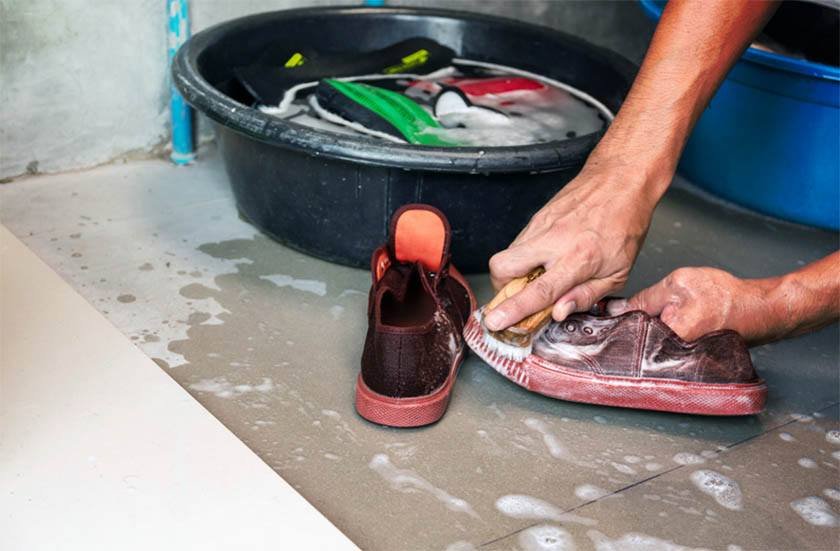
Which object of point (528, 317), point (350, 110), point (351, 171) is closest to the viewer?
point (528, 317)

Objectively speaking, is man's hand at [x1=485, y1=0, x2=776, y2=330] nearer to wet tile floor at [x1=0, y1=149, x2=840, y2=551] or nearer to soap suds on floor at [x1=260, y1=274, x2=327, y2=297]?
wet tile floor at [x1=0, y1=149, x2=840, y2=551]

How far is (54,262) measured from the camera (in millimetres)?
1739

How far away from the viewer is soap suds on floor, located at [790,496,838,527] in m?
1.31

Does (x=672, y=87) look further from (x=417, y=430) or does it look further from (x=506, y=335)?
(x=417, y=430)

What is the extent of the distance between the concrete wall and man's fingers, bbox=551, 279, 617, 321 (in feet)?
3.67

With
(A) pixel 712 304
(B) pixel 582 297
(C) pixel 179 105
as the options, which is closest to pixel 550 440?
(B) pixel 582 297

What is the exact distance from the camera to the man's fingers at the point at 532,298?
4.50 ft

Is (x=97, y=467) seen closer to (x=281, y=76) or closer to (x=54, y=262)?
(x=54, y=262)

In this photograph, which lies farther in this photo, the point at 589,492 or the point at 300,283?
the point at 300,283

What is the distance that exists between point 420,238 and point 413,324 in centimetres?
14

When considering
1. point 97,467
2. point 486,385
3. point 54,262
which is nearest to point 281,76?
point 54,262

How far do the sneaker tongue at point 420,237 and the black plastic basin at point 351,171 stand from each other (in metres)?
0.08

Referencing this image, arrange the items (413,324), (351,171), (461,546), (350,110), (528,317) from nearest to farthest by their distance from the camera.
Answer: (461,546) < (528,317) < (413,324) < (351,171) < (350,110)

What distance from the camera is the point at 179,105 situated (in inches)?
83.1
